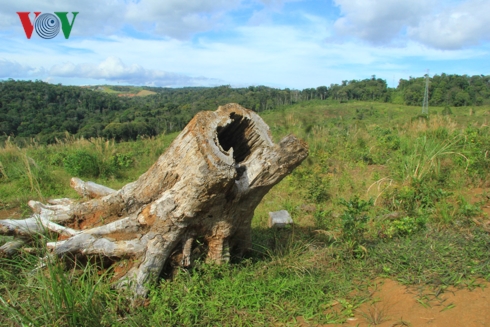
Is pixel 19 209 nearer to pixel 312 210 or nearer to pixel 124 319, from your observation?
pixel 124 319

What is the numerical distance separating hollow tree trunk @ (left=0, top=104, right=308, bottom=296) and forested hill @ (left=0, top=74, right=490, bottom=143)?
53.3 feet

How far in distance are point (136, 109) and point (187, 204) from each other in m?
35.4

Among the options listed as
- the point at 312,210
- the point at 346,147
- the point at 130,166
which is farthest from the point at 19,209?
the point at 346,147

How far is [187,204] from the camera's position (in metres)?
2.57

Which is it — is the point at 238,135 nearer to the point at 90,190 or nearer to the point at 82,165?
the point at 90,190

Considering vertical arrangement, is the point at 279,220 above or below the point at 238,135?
below

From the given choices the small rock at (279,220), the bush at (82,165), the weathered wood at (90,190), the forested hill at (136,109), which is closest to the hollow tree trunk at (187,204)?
the weathered wood at (90,190)

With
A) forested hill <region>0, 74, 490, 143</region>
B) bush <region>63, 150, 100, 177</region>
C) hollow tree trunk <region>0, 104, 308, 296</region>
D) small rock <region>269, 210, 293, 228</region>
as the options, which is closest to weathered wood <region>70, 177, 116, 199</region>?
hollow tree trunk <region>0, 104, 308, 296</region>

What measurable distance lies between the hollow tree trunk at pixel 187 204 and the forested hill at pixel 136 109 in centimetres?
1626

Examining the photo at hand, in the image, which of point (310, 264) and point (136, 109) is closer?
point (310, 264)

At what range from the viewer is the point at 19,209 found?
15.8 ft

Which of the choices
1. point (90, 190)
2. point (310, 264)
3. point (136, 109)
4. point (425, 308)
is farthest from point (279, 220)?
point (136, 109)

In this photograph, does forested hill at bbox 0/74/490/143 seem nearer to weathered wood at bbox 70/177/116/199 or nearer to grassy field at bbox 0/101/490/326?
weathered wood at bbox 70/177/116/199

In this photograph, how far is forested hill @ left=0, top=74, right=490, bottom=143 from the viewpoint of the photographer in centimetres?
2351
